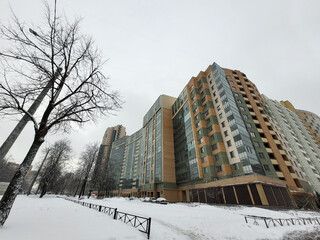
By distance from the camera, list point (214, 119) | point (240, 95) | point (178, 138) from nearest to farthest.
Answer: point (214, 119)
point (240, 95)
point (178, 138)

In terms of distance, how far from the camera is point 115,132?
130375 millimetres

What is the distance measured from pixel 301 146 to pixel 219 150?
39.6 metres

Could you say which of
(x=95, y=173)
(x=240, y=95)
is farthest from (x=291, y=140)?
(x=95, y=173)

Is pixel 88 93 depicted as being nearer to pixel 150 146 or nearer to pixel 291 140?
pixel 150 146

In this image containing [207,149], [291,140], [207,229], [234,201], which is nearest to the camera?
[207,229]

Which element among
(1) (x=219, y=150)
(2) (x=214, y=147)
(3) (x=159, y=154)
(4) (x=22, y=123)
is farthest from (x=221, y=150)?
(4) (x=22, y=123)

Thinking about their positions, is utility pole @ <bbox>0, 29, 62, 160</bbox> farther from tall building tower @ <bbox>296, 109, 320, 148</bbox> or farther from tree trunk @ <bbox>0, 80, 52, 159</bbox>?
tall building tower @ <bbox>296, 109, 320, 148</bbox>

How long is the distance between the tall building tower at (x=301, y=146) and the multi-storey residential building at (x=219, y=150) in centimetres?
423

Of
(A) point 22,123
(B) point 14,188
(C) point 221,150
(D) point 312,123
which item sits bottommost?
(B) point 14,188

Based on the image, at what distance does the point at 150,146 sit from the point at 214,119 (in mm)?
28967

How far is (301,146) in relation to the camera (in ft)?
153

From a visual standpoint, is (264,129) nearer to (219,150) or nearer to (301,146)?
(219,150)

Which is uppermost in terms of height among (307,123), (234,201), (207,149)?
(307,123)

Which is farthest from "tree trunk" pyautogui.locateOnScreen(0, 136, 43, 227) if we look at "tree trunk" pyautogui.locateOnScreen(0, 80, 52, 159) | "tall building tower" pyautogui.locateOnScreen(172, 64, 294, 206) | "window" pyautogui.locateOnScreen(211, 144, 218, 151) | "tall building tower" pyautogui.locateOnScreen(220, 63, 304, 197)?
"tall building tower" pyautogui.locateOnScreen(220, 63, 304, 197)
